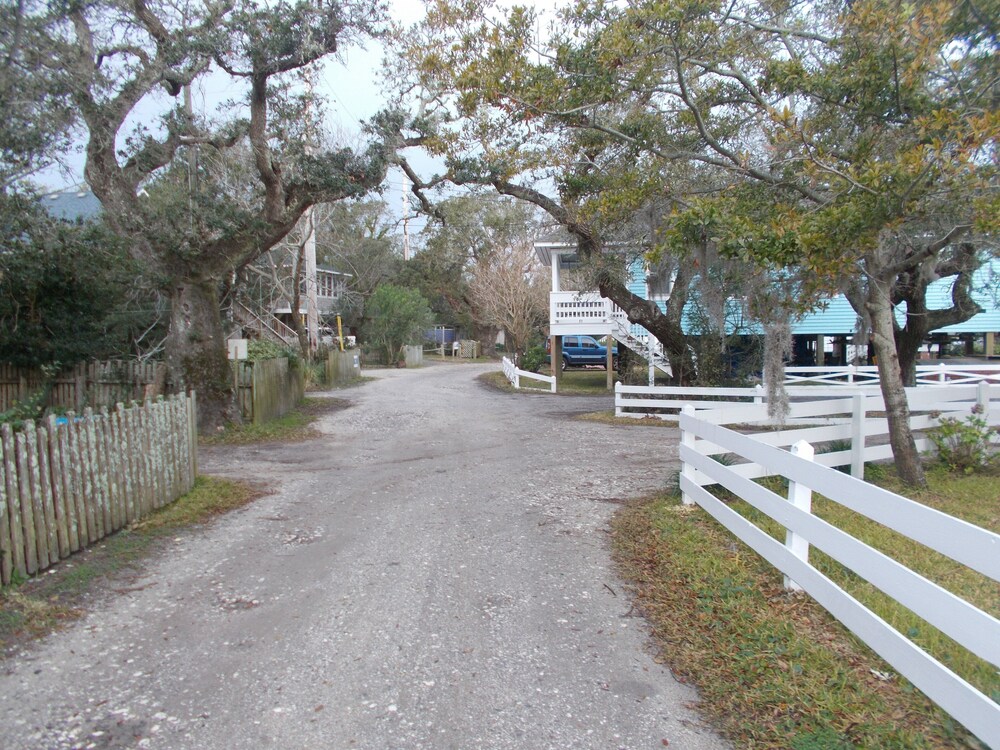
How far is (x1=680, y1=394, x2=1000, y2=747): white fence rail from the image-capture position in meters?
2.98

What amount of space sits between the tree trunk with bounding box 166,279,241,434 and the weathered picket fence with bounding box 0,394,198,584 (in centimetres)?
524

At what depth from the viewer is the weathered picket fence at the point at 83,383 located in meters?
14.5

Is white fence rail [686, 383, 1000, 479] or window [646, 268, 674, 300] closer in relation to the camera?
white fence rail [686, 383, 1000, 479]

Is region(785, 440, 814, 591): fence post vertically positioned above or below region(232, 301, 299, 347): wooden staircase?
below

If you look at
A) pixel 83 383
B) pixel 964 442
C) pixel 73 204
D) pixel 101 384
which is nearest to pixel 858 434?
pixel 964 442

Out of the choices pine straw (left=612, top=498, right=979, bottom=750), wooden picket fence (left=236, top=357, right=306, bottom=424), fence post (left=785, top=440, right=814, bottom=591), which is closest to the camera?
pine straw (left=612, top=498, right=979, bottom=750)

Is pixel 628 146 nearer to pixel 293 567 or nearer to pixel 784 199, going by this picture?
pixel 784 199

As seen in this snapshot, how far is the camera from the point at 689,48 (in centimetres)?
864

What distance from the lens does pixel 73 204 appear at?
21.1 meters

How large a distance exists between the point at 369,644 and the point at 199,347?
10.3m

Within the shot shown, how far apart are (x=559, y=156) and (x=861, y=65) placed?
4947mm

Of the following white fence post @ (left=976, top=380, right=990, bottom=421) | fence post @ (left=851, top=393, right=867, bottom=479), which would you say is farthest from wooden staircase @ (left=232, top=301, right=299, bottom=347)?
white fence post @ (left=976, top=380, right=990, bottom=421)

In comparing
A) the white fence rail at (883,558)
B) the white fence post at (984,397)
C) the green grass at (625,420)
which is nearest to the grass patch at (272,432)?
the green grass at (625,420)

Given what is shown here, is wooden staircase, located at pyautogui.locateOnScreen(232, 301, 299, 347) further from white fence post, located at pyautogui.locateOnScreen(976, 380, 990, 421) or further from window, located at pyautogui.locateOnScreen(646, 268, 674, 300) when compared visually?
white fence post, located at pyautogui.locateOnScreen(976, 380, 990, 421)
